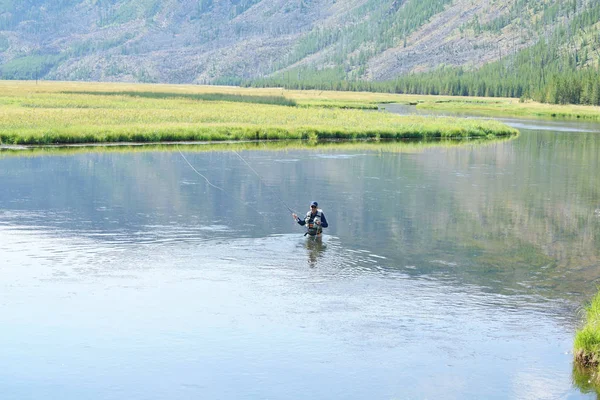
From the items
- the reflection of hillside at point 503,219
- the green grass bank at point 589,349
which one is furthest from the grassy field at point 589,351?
the reflection of hillside at point 503,219

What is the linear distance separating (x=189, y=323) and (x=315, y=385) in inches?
156

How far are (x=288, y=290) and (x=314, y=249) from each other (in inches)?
185

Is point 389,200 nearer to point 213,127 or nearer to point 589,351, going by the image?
point 589,351

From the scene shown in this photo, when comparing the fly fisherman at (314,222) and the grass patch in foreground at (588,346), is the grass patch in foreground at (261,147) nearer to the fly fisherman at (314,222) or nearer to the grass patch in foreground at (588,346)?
the fly fisherman at (314,222)

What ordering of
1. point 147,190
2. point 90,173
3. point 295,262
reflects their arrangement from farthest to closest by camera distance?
point 90,173, point 147,190, point 295,262

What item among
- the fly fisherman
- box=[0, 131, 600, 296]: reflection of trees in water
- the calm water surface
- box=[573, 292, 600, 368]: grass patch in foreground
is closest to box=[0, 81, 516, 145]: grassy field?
box=[0, 131, 600, 296]: reflection of trees in water

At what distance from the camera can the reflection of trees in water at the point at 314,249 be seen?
77.5 ft

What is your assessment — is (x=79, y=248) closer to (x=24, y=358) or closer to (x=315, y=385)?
(x=24, y=358)

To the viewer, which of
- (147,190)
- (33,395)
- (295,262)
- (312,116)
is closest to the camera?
(33,395)

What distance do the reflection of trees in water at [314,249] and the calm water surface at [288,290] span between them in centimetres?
12

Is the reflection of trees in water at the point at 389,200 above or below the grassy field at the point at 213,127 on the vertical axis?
below

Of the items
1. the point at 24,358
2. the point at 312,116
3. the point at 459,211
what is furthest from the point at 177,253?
the point at 312,116

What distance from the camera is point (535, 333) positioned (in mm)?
17562

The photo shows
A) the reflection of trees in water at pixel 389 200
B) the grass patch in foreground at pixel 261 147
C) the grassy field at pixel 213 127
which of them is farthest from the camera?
the grassy field at pixel 213 127
